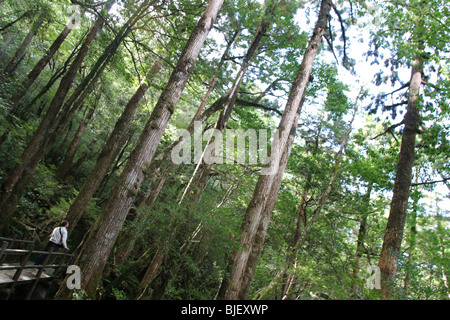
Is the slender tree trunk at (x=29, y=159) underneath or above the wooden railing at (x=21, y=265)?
above

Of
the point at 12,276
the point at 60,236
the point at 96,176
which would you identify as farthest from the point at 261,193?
the point at 12,276

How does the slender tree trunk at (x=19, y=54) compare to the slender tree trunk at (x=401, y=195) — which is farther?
the slender tree trunk at (x=19, y=54)

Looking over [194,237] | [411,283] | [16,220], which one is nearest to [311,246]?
[411,283]

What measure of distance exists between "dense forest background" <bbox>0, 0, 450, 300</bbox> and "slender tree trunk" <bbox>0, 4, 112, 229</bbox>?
4 cm

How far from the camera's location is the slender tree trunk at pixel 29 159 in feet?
26.4

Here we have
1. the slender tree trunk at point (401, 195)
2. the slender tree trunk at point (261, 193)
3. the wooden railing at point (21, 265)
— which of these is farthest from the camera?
the slender tree trunk at point (401, 195)

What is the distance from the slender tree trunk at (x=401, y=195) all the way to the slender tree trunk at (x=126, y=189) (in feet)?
18.5

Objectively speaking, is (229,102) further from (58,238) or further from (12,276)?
(12,276)

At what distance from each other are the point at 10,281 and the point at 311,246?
10.2 m

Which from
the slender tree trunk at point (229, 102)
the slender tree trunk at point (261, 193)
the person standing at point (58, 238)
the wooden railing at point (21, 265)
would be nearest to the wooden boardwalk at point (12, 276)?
the wooden railing at point (21, 265)

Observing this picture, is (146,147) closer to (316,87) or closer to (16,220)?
(16,220)

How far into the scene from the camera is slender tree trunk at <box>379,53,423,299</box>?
638 centimetres

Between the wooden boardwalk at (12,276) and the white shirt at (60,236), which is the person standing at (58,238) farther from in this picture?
the wooden boardwalk at (12,276)

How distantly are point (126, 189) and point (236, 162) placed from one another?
572 centimetres
